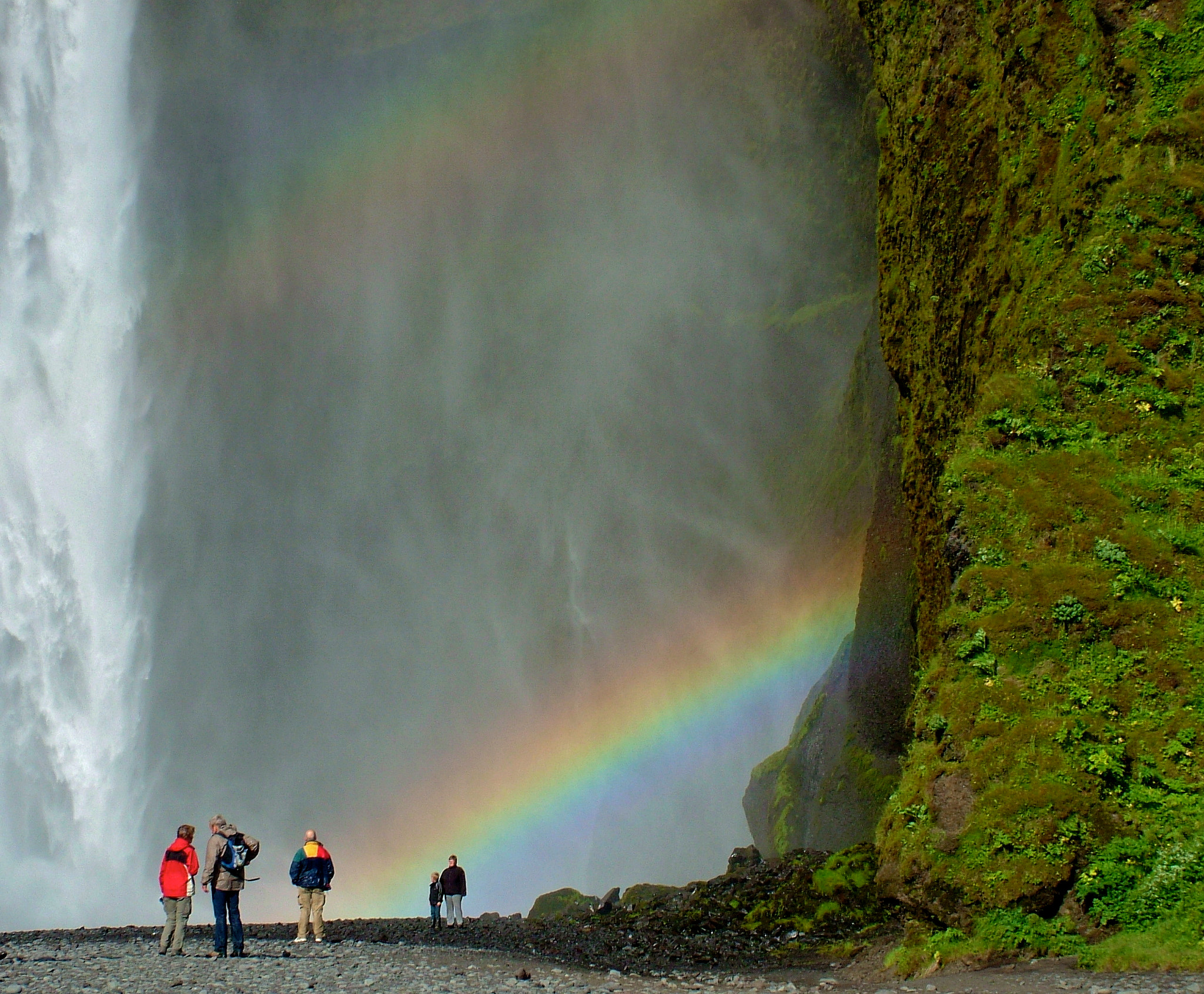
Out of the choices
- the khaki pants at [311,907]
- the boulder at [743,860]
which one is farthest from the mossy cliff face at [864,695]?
the khaki pants at [311,907]

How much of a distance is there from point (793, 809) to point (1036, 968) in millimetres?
26931

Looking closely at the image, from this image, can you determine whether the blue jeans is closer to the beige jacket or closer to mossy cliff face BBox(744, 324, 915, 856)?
the beige jacket

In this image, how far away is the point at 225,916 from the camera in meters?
12.3

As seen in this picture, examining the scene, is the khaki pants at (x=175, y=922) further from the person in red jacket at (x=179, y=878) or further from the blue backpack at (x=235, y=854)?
the blue backpack at (x=235, y=854)

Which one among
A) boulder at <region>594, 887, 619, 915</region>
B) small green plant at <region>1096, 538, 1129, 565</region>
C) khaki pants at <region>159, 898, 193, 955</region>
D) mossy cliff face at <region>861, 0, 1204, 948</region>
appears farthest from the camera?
boulder at <region>594, 887, 619, 915</region>

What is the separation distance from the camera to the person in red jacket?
40.2 feet

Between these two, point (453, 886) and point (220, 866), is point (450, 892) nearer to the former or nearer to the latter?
point (453, 886)

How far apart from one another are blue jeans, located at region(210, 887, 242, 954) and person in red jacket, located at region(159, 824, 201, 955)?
38cm

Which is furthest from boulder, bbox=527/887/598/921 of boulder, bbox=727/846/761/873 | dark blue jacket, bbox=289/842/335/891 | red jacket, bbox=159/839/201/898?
red jacket, bbox=159/839/201/898

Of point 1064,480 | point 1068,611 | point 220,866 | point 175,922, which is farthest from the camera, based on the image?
point 175,922

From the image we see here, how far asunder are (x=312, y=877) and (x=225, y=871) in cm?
216

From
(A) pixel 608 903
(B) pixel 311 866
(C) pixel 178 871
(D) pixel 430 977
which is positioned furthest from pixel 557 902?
(D) pixel 430 977

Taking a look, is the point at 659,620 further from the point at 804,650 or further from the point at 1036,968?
the point at 1036,968

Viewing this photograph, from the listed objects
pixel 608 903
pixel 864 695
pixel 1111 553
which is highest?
pixel 864 695
